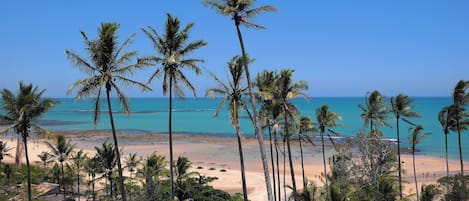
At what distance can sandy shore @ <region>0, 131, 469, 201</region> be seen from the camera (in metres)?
44.8

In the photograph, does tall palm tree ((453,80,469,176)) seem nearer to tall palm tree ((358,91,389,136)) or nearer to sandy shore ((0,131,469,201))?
tall palm tree ((358,91,389,136))

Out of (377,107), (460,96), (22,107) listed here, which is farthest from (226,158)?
(22,107)

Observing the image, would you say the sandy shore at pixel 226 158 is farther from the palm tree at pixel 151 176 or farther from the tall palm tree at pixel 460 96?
the palm tree at pixel 151 176

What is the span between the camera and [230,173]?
163 ft

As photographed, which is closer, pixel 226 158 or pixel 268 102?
pixel 268 102

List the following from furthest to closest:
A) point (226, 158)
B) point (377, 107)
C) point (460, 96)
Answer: point (226, 158) < point (377, 107) < point (460, 96)

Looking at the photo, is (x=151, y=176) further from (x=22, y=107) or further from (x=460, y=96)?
(x=460, y=96)

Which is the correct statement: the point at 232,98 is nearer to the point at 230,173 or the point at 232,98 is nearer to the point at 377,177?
the point at 377,177

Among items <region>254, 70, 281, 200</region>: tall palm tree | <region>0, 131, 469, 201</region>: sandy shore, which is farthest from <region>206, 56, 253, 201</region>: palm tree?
<region>0, 131, 469, 201</region>: sandy shore

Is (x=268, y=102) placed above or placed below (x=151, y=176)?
above

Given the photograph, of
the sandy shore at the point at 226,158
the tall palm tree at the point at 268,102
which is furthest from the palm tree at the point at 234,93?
the sandy shore at the point at 226,158

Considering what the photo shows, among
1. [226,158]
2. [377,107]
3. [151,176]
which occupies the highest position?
[377,107]

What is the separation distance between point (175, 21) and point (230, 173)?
32636 millimetres

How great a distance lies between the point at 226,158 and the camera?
6228 centimetres
